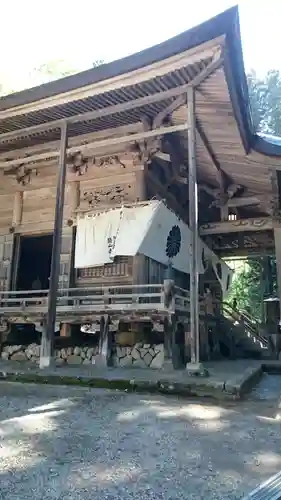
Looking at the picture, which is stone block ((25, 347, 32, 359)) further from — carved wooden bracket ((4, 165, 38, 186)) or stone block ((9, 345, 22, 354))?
carved wooden bracket ((4, 165, 38, 186))

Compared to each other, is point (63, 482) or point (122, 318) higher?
point (122, 318)

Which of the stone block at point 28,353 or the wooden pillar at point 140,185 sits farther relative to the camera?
the wooden pillar at point 140,185

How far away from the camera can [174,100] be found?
7.94m

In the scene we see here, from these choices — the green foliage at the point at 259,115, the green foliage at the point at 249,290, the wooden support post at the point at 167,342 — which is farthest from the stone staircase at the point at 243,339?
the green foliage at the point at 259,115

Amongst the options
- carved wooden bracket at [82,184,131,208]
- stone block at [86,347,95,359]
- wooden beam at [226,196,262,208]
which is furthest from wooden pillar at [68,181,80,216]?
wooden beam at [226,196,262,208]

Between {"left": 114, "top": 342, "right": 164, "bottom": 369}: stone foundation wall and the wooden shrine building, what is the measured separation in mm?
539

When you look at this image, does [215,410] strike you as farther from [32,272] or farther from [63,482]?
[32,272]

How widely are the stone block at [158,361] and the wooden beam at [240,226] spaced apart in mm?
5467

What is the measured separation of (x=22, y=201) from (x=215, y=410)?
8396 mm

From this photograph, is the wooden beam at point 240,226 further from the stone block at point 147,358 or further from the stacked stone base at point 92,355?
the stone block at point 147,358

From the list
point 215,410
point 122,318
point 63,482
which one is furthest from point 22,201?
point 63,482

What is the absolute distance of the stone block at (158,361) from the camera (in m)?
7.42

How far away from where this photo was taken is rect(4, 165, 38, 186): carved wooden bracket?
10.8m

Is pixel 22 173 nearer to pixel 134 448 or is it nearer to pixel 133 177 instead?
pixel 133 177
